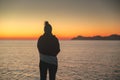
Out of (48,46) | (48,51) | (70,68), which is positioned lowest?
(70,68)

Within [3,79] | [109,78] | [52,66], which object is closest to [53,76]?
[52,66]

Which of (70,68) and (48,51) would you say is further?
(70,68)

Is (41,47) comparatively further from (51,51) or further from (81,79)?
(81,79)

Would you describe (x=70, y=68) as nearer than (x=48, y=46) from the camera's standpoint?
No

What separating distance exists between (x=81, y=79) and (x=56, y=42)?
42.3 feet

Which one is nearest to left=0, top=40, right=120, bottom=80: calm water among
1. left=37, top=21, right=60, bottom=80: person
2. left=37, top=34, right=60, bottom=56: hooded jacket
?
left=37, top=21, right=60, bottom=80: person

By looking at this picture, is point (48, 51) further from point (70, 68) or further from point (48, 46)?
point (70, 68)

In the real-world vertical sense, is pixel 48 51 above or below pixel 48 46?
below

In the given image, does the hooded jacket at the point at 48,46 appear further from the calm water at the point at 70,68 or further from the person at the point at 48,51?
the calm water at the point at 70,68

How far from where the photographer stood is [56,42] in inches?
292

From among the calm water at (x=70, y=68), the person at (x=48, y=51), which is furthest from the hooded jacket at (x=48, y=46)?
the calm water at (x=70, y=68)

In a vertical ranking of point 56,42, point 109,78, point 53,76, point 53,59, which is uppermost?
point 56,42

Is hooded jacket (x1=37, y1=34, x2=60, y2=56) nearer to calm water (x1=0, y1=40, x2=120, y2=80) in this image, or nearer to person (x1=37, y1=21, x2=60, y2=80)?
person (x1=37, y1=21, x2=60, y2=80)

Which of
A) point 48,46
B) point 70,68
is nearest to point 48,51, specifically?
point 48,46
